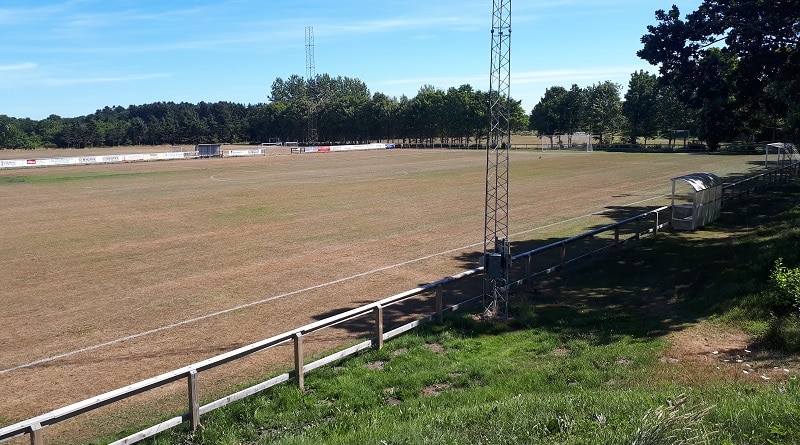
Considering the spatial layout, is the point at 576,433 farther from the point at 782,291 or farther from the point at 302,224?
the point at 302,224

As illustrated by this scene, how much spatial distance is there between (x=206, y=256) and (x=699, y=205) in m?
19.0

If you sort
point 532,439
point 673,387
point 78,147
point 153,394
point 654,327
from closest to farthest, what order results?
point 532,439 < point 673,387 < point 153,394 < point 654,327 < point 78,147

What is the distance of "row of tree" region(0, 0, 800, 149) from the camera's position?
24.0 m

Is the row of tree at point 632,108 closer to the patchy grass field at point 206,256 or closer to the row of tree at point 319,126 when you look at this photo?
the row of tree at point 319,126

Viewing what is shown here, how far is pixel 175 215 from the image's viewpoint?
3291cm

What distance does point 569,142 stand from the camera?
120 metres

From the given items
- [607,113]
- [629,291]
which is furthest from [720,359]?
[607,113]

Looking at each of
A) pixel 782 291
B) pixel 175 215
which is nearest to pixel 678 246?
pixel 782 291

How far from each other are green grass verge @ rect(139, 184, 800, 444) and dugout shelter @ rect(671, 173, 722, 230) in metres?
7.65

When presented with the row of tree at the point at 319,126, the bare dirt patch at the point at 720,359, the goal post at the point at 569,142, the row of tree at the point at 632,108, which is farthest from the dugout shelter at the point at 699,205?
the row of tree at the point at 319,126

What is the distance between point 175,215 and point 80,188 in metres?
20.7

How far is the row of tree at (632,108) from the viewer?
24016mm

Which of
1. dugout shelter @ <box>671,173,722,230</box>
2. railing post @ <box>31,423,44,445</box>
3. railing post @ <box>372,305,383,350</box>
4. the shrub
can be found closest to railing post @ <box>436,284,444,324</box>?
railing post @ <box>372,305,383,350</box>

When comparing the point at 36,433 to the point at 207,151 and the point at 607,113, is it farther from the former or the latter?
the point at 607,113
